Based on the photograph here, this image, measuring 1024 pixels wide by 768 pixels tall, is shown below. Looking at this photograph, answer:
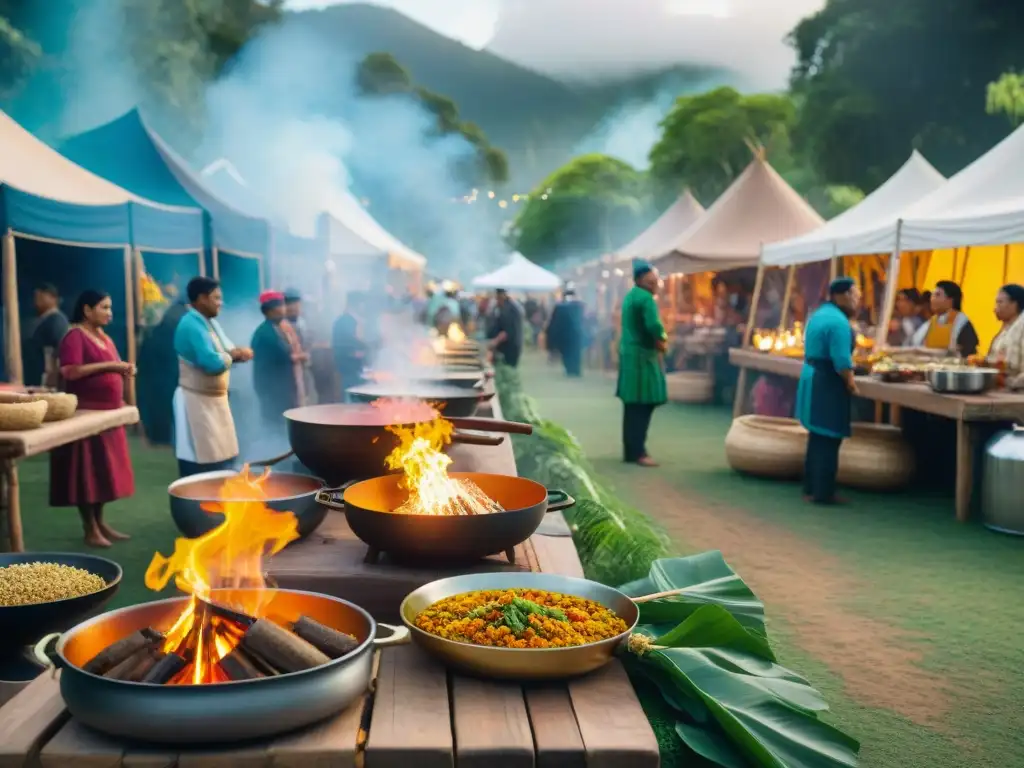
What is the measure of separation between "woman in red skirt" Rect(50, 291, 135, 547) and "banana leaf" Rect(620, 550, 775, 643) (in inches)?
157

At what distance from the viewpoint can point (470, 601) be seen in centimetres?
221

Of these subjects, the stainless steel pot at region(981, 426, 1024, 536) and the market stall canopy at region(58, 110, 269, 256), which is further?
the market stall canopy at region(58, 110, 269, 256)

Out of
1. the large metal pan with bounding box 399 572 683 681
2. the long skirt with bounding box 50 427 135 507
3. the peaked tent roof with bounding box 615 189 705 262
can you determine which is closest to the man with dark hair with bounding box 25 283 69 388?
the long skirt with bounding box 50 427 135 507

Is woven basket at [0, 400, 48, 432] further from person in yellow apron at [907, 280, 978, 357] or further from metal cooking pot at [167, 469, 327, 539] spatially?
person in yellow apron at [907, 280, 978, 357]

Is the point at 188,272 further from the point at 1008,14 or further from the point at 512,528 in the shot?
the point at 1008,14

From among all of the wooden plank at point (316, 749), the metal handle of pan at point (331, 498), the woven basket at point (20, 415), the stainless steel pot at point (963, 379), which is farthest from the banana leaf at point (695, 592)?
the stainless steel pot at point (963, 379)

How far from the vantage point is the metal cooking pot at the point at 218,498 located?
2.75 meters

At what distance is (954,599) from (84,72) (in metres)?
24.1

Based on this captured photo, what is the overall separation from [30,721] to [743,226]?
14.6m

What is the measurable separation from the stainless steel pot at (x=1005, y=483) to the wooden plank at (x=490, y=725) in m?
5.61

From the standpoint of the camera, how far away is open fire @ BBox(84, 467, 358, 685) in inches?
70.0

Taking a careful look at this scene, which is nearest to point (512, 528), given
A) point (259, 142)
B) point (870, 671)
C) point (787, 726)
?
point (787, 726)

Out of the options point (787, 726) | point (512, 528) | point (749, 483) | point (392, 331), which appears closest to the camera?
point (787, 726)

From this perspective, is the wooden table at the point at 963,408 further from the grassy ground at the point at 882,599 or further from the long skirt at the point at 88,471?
the long skirt at the point at 88,471
